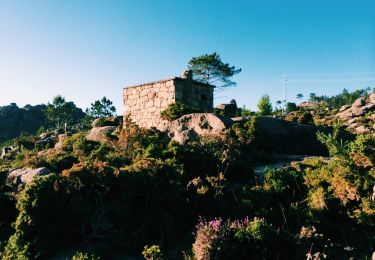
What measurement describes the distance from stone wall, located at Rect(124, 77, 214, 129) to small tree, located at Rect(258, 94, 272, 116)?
22416 mm

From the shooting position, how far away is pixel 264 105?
4866cm

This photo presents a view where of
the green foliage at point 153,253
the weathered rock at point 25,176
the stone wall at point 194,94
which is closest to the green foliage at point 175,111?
the stone wall at point 194,94

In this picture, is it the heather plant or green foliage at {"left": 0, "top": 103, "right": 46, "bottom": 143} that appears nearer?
the heather plant

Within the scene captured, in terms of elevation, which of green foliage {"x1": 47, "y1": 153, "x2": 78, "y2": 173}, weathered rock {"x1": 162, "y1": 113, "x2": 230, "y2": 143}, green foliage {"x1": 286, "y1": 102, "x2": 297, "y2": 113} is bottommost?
green foliage {"x1": 47, "y1": 153, "x2": 78, "y2": 173}

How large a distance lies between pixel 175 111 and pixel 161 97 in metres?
3.28

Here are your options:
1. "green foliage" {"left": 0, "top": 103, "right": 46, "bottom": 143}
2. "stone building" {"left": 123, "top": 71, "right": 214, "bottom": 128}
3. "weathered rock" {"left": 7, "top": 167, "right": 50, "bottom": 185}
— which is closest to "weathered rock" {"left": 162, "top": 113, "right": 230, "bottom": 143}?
"stone building" {"left": 123, "top": 71, "right": 214, "bottom": 128}

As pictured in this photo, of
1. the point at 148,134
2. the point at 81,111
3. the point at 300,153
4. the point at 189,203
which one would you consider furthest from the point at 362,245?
the point at 81,111

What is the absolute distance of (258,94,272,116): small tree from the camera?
48.4 metres

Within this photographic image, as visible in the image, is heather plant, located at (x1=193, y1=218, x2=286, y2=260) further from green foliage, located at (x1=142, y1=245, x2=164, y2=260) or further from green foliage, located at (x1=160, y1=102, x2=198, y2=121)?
green foliage, located at (x1=160, y1=102, x2=198, y2=121)

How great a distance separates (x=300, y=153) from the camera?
2019 centimetres

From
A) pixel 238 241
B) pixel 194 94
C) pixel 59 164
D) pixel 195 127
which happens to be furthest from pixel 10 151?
pixel 238 241

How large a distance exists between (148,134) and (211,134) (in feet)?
13.4

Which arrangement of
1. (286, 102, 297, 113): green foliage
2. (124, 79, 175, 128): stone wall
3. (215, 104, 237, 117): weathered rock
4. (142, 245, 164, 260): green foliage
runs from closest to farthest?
1. (142, 245, 164, 260): green foliage
2. (124, 79, 175, 128): stone wall
3. (215, 104, 237, 117): weathered rock
4. (286, 102, 297, 113): green foliage

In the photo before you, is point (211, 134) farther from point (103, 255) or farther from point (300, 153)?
point (103, 255)
